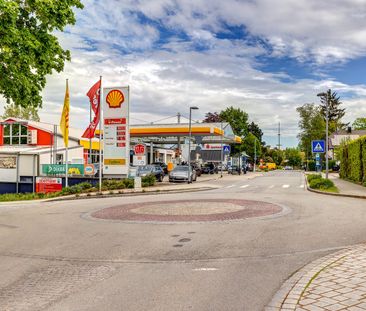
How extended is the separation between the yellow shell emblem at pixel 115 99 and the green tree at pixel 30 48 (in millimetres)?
11308

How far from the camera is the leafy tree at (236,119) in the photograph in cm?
9912

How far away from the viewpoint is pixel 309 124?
295ft

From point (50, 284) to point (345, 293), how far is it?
13.3 ft

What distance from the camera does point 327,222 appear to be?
11.8 m

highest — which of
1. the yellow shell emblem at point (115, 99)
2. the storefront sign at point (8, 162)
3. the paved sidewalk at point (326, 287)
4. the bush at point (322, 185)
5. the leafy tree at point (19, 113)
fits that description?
the leafy tree at point (19, 113)

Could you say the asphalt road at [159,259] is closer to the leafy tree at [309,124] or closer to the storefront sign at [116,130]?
the storefront sign at [116,130]

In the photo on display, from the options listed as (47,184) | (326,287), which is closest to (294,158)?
(47,184)

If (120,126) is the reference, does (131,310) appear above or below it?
below

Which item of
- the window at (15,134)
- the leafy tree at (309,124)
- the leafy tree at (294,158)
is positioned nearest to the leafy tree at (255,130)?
the leafy tree at (294,158)

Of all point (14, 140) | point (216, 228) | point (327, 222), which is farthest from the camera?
point (14, 140)

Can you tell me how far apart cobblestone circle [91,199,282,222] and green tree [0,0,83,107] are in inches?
198

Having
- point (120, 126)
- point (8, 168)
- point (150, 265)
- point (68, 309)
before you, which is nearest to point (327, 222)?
point (150, 265)

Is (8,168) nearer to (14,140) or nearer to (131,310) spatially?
(14,140)

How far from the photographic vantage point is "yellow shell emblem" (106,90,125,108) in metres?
27.5
